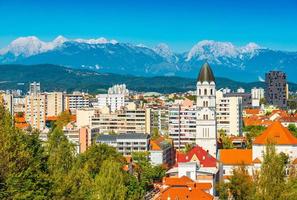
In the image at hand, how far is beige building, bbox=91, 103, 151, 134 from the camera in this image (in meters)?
80.4

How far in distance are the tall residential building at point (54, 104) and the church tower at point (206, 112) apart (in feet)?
188

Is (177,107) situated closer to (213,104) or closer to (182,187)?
(213,104)

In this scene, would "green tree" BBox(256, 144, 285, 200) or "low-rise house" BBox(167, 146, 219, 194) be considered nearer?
"green tree" BBox(256, 144, 285, 200)

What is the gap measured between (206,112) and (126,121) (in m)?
29.6

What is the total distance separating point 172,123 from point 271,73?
81.0 metres

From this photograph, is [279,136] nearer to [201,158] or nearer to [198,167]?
[201,158]

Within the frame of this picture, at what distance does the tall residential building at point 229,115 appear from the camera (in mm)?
83938

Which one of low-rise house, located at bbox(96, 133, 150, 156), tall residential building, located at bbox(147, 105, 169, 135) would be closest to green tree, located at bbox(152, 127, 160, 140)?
tall residential building, located at bbox(147, 105, 169, 135)

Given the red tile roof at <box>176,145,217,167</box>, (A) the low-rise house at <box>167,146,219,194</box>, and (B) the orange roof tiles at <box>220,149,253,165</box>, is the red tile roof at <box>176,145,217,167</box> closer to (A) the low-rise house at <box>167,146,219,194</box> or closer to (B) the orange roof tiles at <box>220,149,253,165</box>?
(A) the low-rise house at <box>167,146,219,194</box>

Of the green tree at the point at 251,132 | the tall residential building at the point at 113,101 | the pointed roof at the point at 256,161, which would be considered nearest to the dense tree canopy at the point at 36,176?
the pointed roof at the point at 256,161

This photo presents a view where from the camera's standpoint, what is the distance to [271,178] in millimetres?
29250

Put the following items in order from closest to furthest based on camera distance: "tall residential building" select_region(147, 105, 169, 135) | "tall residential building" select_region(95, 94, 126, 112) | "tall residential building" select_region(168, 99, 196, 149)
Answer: "tall residential building" select_region(168, 99, 196, 149), "tall residential building" select_region(147, 105, 169, 135), "tall residential building" select_region(95, 94, 126, 112)

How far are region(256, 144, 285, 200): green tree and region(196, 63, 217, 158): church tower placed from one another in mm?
20496

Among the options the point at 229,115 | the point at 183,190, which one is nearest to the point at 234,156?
the point at 183,190
